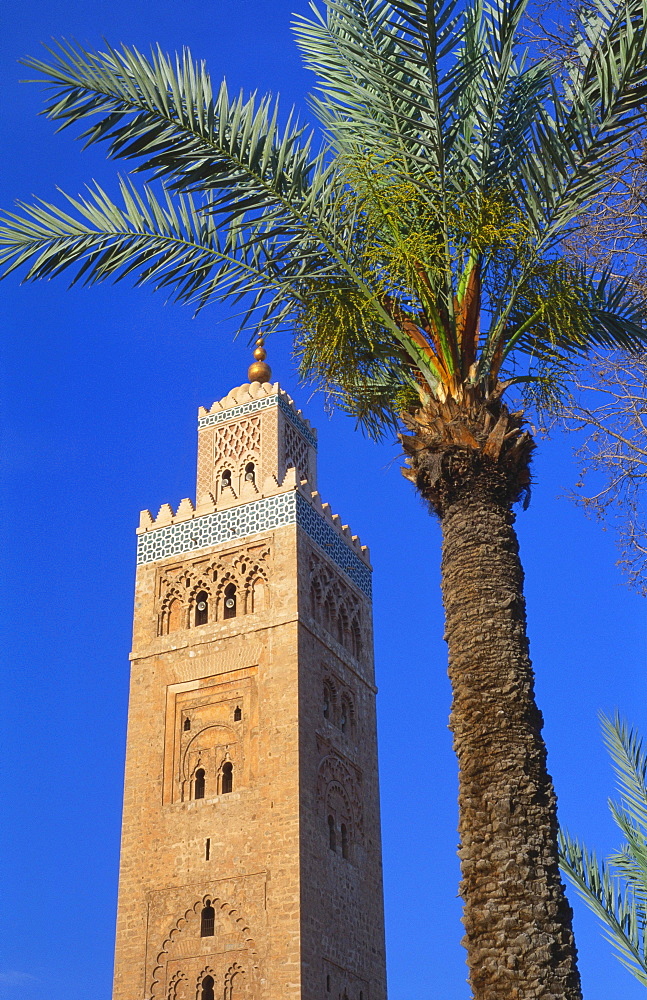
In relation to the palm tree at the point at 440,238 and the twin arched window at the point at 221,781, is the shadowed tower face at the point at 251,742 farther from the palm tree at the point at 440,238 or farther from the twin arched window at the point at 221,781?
the palm tree at the point at 440,238

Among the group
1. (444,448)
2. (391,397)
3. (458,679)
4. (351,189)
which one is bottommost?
(458,679)

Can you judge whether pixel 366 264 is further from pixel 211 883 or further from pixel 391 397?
pixel 211 883

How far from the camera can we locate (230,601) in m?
21.1

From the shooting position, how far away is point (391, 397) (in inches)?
320

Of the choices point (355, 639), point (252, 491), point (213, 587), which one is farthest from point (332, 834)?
point (252, 491)

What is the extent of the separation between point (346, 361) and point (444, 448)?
4.73ft

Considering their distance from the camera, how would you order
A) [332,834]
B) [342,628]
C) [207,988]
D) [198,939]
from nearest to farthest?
[207,988]
[198,939]
[332,834]
[342,628]

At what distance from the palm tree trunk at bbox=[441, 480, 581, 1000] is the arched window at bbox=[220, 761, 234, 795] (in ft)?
44.7

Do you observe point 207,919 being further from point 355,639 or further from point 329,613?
point 355,639

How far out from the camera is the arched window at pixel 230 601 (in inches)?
823

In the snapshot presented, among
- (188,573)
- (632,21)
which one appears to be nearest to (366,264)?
(632,21)

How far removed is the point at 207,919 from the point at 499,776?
1378 centimetres

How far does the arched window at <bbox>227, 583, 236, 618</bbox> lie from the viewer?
20.9 metres

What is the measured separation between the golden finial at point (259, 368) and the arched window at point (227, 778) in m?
8.04
